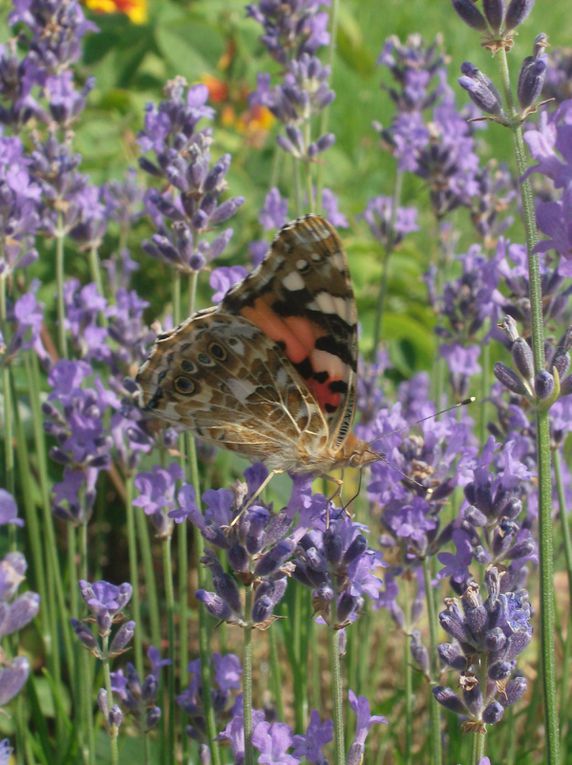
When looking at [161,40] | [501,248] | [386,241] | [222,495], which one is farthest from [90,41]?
[222,495]

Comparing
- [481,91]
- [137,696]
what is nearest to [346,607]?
[137,696]

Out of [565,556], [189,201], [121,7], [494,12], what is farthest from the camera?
[121,7]

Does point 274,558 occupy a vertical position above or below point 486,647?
above

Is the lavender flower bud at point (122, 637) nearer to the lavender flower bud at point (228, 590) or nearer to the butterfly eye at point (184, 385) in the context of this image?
the lavender flower bud at point (228, 590)

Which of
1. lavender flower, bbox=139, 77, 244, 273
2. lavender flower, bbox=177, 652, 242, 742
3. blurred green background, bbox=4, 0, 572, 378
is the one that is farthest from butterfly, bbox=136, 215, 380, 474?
blurred green background, bbox=4, 0, 572, 378

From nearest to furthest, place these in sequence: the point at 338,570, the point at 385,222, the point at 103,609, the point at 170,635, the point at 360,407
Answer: the point at 338,570 < the point at 103,609 < the point at 170,635 < the point at 360,407 < the point at 385,222

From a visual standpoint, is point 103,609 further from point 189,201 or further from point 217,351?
point 189,201
